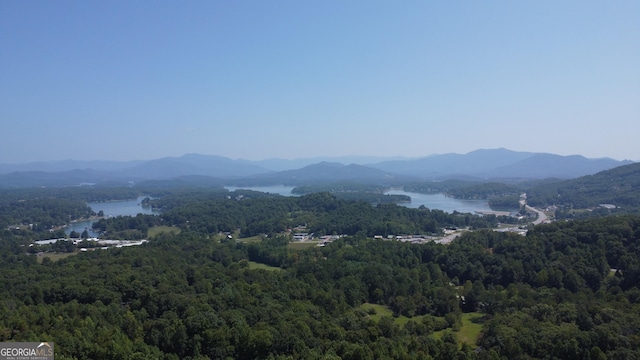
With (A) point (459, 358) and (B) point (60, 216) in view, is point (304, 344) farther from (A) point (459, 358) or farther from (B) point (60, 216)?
(B) point (60, 216)

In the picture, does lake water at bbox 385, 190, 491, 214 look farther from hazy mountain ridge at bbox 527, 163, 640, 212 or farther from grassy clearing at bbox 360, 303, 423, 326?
grassy clearing at bbox 360, 303, 423, 326

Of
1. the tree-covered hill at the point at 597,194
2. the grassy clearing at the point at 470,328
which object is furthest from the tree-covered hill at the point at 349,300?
the tree-covered hill at the point at 597,194

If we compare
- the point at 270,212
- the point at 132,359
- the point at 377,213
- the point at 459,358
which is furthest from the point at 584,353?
the point at 270,212

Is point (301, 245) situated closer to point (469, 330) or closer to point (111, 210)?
point (469, 330)

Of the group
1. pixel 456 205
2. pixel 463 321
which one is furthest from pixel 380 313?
pixel 456 205

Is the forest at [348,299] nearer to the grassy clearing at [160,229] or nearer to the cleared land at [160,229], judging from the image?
the cleared land at [160,229]

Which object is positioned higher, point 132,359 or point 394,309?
point 132,359

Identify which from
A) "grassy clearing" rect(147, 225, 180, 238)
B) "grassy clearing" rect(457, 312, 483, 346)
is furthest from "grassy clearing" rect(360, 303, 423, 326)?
"grassy clearing" rect(147, 225, 180, 238)
